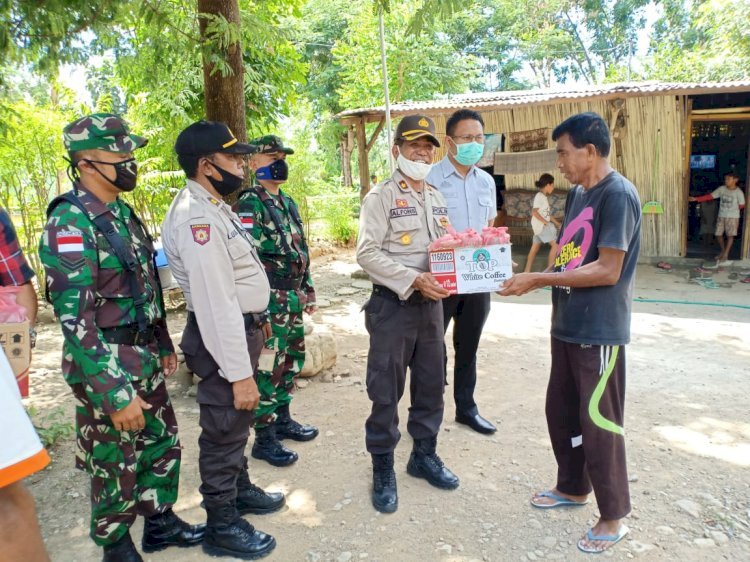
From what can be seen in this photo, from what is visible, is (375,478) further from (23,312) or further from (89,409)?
(23,312)

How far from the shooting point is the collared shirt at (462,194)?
12.0 ft

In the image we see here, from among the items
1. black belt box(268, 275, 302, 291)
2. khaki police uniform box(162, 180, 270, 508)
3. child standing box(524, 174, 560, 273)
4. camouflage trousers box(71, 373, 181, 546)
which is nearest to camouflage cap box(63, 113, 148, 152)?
khaki police uniform box(162, 180, 270, 508)

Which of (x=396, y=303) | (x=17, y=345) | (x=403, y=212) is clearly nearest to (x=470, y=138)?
(x=403, y=212)

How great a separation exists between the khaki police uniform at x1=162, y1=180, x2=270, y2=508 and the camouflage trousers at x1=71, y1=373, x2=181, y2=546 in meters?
0.24

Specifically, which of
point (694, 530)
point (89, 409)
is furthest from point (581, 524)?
point (89, 409)

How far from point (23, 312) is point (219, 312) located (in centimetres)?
71

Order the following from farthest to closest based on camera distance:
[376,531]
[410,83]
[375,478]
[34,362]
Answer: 1. [410,83]
2. [34,362]
3. [375,478]
4. [376,531]

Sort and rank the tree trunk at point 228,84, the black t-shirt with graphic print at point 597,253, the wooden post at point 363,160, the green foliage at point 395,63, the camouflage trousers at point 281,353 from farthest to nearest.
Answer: the green foliage at point 395,63 < the wooden post at point 363,160 < the tree trunk at point 228,84 < the camouflage trousers at point 281,353 < the black t-shirt with graphic print at point 597,253

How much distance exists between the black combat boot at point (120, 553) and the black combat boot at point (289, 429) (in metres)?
1.43

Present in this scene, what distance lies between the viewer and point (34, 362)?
232 inches

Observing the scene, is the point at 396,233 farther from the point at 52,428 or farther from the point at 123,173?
the point at 52,428

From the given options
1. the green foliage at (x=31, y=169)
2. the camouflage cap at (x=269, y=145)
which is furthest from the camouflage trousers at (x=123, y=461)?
the green foliage at (x=31, y=169)

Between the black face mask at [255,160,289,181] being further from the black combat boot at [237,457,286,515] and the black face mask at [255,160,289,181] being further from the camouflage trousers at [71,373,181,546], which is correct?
the black combat boot at [237,457,286,515]

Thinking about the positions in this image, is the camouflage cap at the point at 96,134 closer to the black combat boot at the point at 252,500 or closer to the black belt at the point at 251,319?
the black belt at the point at 251,319
